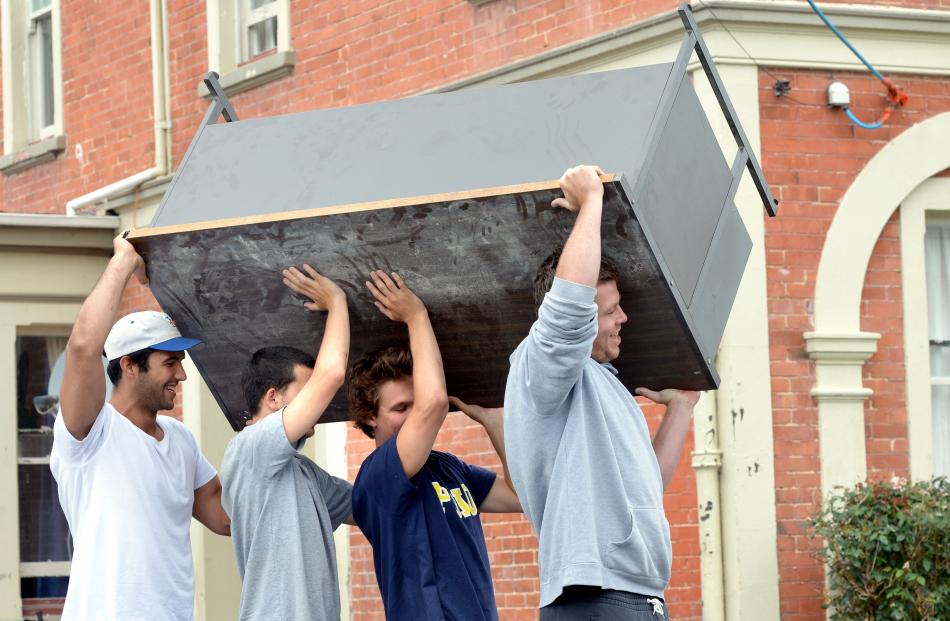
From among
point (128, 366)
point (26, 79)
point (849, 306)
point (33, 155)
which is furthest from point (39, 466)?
point (128, 366)

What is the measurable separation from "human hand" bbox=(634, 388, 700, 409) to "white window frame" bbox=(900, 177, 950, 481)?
4.17 m

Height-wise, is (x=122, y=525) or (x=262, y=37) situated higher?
(x=262, y=37)

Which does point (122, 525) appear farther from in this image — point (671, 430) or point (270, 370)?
point (671, 430)

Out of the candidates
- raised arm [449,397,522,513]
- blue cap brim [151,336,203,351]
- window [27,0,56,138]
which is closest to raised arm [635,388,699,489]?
raised arm [449,397,522,513]

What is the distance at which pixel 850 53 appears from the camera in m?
8.55

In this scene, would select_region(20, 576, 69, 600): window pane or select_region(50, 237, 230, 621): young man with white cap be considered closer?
select_region(50, 237, 230, 621): young man with white cap

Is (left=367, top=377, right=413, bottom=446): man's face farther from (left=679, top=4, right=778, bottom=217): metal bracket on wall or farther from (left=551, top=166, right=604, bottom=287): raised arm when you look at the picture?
(left=679, top=4, right=778, bottom=217): metal bracket on wall

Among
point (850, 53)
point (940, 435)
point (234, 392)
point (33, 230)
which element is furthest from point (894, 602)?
point (33, 230)

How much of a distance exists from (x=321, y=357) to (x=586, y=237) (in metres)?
0.98

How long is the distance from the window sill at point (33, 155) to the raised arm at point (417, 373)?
947 centimetres

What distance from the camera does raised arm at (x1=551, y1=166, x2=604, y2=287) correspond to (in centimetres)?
377

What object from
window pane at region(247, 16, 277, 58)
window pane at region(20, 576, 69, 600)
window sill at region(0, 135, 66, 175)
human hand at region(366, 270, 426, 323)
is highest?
window pane at region(247, 16, 277, 58)

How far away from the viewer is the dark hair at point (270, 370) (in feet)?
15.3

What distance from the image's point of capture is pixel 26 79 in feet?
46.0
